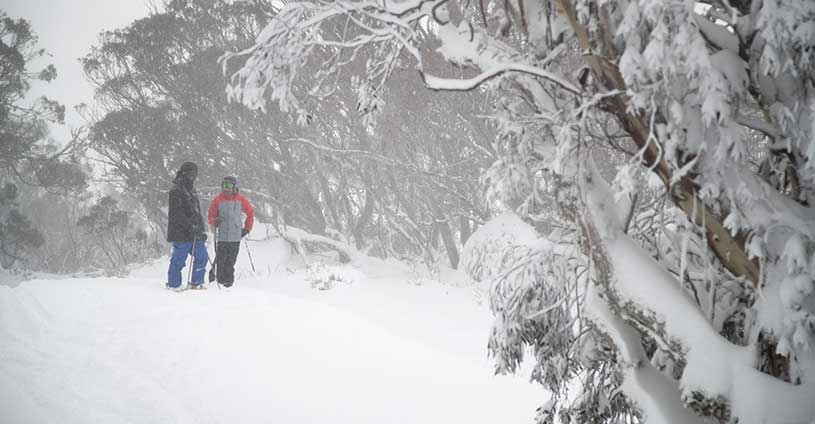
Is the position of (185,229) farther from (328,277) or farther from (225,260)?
(328,277)

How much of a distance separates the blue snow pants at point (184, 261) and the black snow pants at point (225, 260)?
0.51 metres

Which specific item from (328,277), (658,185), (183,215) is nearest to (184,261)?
(183,215)

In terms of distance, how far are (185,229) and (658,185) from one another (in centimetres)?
625

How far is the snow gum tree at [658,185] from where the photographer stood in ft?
6.82

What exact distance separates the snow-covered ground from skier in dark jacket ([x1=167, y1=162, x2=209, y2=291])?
507mm

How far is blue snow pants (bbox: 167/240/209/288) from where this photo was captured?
6571mm

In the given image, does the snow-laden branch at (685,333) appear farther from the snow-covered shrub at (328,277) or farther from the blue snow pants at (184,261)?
the snow-covered shrub at (328,277)

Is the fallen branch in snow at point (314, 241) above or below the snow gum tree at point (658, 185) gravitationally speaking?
below

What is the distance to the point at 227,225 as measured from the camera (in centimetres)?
752

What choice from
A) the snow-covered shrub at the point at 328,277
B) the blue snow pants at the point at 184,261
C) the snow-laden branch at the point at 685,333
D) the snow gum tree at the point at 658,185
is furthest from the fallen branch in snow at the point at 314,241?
the snow-laden branch at the point at 685,333

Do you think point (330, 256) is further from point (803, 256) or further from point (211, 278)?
point (803, 256)

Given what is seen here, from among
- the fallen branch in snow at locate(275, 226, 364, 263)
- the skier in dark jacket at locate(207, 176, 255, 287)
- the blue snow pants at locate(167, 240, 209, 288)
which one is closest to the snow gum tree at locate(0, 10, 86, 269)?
the fallen branch in snow at locate(275, 226, 364, 263)

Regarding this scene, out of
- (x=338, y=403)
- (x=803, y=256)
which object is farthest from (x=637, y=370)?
(x=338, y=403)

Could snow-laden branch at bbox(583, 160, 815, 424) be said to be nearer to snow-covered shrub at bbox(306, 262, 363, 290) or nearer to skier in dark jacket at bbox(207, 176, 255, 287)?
skier in dark jacket at bbox(207, 176, 255, 287)
